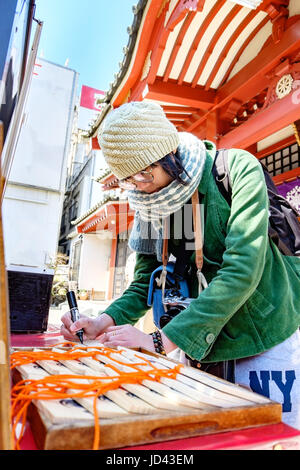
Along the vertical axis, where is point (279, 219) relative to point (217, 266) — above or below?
above

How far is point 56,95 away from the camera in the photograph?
16.2 m

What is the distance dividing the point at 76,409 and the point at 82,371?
268 mm

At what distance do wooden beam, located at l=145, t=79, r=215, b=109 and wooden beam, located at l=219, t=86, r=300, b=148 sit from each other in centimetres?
52

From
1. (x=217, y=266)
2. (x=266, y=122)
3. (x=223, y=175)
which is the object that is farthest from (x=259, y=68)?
(x=217, y=266)

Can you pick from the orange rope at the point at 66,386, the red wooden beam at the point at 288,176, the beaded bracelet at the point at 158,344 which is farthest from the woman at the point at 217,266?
the red wooden beam at the point at 288,176

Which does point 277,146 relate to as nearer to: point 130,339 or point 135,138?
point 135,138

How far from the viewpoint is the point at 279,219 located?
1.34m

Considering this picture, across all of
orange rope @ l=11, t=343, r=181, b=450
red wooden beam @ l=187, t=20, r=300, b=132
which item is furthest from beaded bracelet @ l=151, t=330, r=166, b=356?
red wooden beam @ l=187, t=20, r=300, b=132

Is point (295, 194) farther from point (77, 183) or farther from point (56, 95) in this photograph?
point (77, 183)

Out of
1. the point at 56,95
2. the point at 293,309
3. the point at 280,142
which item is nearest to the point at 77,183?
the point at 56,95

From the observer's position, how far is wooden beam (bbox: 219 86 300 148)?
324 centimetres

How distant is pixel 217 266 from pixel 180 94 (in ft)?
10.3

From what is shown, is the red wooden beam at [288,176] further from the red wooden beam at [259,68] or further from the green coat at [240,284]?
the green coat at [240,284]

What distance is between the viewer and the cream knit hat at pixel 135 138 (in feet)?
4.49
